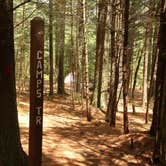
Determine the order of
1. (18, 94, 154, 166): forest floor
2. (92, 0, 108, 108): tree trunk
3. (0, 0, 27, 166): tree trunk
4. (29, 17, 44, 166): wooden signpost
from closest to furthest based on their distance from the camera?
(29, 17, 44, 166): wooden signpost → (0, 0, 27, 166): tree trunk → (18, 94, 154, 166): forest floor → (92, 0, 108, 108): tree trunk

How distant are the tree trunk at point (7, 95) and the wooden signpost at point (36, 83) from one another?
1155mm

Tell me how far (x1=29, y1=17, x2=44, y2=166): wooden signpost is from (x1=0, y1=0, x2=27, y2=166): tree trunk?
3.79ft

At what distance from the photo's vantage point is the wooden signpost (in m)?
4.07

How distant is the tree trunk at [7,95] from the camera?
5148 millimetres

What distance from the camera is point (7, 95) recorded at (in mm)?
5203

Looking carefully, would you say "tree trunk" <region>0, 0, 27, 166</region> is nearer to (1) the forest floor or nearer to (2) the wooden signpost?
(2) the wooden signpost

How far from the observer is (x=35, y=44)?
4105mm

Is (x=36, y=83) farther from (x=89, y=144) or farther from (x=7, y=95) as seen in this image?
(x=89, y=144)

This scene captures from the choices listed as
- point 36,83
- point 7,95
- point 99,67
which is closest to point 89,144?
point 7,95

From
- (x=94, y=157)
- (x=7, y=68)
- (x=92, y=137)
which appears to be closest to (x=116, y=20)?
(x=92, y=137)

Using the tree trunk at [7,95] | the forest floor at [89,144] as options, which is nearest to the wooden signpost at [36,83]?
the tree trunk at [7,95]

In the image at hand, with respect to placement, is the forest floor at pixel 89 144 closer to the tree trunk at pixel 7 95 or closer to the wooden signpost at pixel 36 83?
the tree trunk at pixel 7 95

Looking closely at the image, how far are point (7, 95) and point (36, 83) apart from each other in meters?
1.28

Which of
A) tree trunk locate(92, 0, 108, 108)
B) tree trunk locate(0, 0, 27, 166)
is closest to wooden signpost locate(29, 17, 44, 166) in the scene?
tree trunk locate(0, 0, 27, 166)
